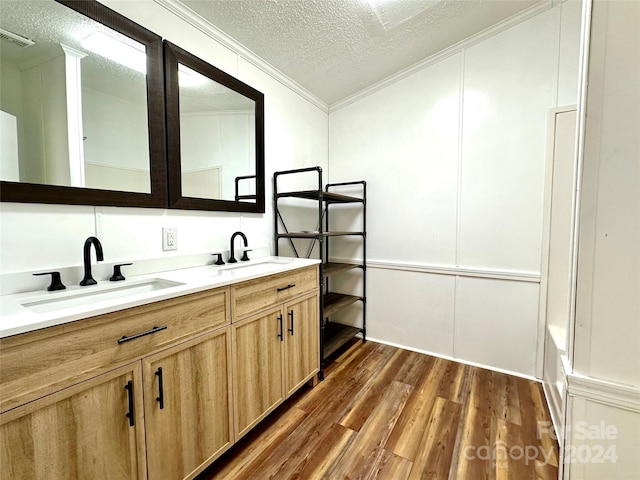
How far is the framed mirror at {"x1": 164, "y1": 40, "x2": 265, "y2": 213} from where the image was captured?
4.95ft

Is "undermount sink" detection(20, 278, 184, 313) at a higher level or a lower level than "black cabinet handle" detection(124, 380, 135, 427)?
→ higher

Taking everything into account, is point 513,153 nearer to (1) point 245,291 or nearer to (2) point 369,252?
(2) point 369,252

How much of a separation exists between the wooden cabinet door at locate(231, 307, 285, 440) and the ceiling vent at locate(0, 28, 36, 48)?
4.67 feet

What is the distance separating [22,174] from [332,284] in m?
2.39

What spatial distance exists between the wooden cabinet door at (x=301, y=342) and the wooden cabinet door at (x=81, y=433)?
0.84 metres

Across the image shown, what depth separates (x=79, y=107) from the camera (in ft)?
3.96

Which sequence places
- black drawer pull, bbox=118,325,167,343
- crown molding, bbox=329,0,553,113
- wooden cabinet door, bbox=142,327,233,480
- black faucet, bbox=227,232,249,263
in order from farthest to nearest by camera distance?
crown molding, bbox=329,0,553,113, black faucet, bbox=227,232,249,263, wooden cabinet door, bbox=142,327,233,480, black drawer pull, bbox=118,325,167,343

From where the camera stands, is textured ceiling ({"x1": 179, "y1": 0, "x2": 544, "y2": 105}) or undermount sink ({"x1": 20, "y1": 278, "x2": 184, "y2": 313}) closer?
undermount sink ({"x1": 20, "y1": 278, "x2": 184, "y2": 313})

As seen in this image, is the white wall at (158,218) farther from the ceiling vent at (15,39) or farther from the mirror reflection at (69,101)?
the ceiling vent at (15,39)

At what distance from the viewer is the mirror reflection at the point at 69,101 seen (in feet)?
3.42

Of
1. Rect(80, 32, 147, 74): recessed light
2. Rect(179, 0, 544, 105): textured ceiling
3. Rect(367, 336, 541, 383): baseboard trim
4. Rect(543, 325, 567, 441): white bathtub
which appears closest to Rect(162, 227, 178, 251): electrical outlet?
Rect(80, 32, 147, 74): recessed light

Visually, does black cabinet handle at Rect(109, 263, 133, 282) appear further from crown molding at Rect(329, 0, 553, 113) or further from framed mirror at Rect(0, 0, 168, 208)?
crown molding at Rect(329, 0, 553, 113)

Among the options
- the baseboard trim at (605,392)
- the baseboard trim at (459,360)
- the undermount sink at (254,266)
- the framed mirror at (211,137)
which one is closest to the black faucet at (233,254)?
the undermount sink at (254,266)

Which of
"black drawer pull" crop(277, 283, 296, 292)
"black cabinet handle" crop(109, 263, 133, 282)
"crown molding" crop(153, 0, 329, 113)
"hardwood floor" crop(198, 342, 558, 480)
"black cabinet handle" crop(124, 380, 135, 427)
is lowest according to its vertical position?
"hardwood floor" crop(198, 342, 558, 480)
